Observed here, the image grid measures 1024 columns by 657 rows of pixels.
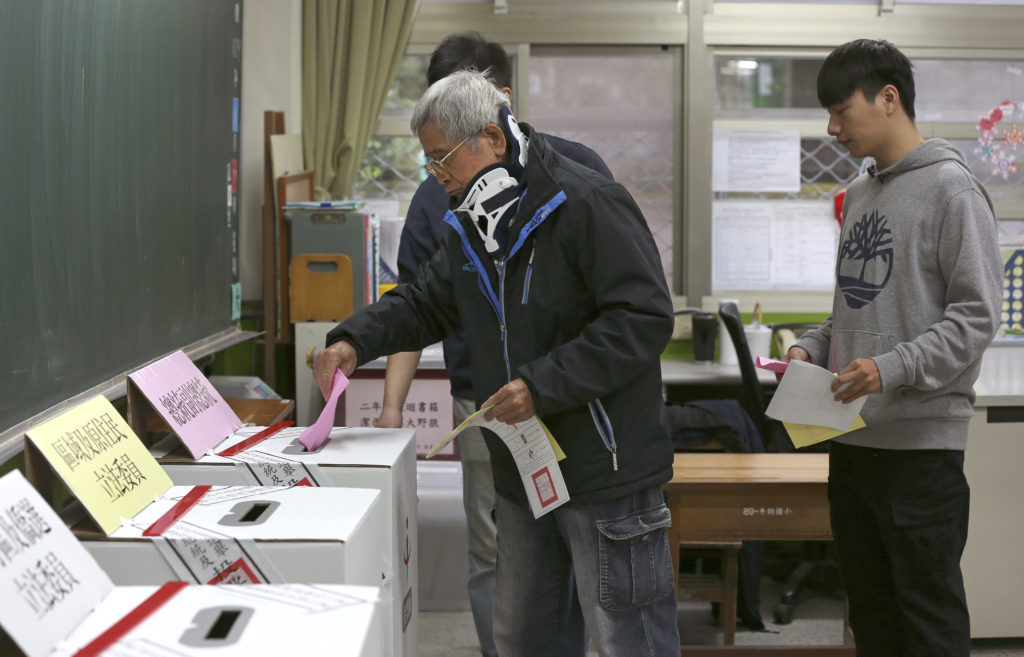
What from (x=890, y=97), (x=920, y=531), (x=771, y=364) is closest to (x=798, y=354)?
(x=771, y=364)

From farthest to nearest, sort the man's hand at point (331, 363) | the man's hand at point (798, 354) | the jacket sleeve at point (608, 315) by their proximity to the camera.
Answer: the man's hand at point (798, 354) < the man's hand at point (331, 363) < the jacket sleeve at point (608, 315)

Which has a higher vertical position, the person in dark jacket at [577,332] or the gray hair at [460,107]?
the gray hair at [460,107]

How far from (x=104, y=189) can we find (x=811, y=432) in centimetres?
138

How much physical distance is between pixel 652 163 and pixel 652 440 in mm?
2732

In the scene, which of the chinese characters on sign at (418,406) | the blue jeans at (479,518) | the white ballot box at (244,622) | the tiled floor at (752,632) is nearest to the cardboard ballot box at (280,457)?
the white ballot box at (244,622)

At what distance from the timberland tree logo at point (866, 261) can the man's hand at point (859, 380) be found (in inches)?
6.7

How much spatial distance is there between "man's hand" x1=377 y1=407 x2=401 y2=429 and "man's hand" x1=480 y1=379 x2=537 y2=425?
839mm

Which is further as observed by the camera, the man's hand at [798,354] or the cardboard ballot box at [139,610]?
the man's hand at [798,354]

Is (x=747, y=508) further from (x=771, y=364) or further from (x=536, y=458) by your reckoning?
(x=536, y=458)

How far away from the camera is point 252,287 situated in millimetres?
3586

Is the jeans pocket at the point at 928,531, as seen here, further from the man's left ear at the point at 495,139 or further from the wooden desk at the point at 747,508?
the man's left ear at the point at 495,139

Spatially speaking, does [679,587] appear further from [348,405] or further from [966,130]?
[966,130]

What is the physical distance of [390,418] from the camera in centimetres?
227

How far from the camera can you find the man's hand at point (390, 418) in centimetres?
226
